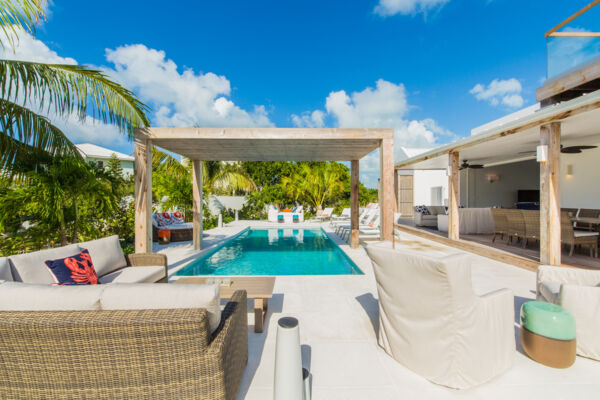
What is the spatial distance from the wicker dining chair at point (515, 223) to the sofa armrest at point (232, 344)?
7465mm

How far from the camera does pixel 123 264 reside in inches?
161

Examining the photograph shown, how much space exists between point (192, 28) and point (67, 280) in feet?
46.7

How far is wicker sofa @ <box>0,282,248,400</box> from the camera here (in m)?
1.52

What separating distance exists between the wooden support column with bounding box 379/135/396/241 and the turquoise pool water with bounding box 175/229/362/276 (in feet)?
4.01

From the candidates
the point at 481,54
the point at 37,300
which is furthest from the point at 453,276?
the point at 481,54

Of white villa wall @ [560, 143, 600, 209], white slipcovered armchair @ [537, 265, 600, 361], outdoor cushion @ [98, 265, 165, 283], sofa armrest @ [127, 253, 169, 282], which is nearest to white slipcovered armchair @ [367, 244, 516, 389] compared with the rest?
white slipcovered armchair @ [537, 265, 600, 361]

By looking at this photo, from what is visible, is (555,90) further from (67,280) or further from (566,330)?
(67,280)

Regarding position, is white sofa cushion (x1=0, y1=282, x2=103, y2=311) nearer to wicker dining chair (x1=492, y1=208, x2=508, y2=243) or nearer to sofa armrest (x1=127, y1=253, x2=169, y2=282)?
sofa armrest (x1=127, y1=253, x2=169, y2=282)

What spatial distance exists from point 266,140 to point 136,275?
12.9 ft

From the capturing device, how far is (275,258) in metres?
7.68

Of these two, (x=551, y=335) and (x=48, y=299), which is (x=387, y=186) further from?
(x=48, y=299)

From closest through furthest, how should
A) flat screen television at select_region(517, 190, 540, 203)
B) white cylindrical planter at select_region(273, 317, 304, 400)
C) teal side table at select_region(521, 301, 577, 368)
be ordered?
1. white cylindrical planter at select_region(273, 317, 304, 400)
2. teal side table at select_region(521, 301, 577, 368)
3. flat screen television at select_region(517, 190, 540, 203)

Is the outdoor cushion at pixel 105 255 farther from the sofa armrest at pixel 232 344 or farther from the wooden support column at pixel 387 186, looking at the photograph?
the wooden support column at pixel 387 186

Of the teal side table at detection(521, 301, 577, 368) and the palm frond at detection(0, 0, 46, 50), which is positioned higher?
the palm frond at detection(0, 0, 46, 50)
